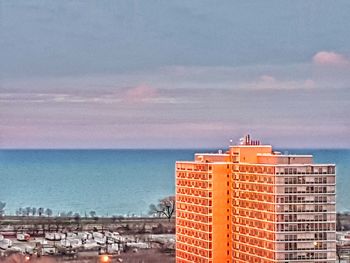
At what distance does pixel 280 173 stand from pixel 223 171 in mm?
696

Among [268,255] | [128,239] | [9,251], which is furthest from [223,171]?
[128,239]

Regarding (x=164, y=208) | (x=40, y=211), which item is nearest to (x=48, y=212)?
(x=40, y=211)

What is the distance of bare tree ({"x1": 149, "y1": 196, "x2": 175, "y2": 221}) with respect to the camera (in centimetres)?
1392

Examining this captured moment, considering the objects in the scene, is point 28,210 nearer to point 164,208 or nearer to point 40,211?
point 40,211

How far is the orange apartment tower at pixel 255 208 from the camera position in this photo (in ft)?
23.9

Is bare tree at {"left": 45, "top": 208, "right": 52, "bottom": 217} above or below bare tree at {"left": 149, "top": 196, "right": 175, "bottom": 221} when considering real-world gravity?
below

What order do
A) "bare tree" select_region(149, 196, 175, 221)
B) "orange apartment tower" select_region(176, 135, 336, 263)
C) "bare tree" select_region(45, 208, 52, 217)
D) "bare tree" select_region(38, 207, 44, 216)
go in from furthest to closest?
1. "bare tree" select_region(38, 207, 44, 216)
2. "bare tree" select_region(45, 208, 52, 217)
3. "bare tree" select_region(149, 196, 175, 221)
4. "orange apartment tower" select_region(176, 135, 336, 263)

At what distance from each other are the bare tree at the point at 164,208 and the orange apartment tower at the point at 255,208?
17.7 ft

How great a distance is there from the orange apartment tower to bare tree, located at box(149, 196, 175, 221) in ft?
17.7

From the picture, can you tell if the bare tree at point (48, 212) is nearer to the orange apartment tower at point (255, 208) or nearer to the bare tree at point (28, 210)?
the bare tree at point (28, 210)

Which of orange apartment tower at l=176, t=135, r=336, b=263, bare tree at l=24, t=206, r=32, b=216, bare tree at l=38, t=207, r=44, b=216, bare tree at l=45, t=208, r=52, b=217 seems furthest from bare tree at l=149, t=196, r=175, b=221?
orange apartment tower at l=176, t=135, r=336, b=263

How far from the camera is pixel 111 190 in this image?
879 inches

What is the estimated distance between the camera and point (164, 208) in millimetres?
14680

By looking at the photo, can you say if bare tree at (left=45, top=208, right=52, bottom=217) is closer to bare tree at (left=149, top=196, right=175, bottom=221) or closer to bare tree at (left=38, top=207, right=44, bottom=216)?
bare tree at (left=38, top=207, right=44, bottom=216)
